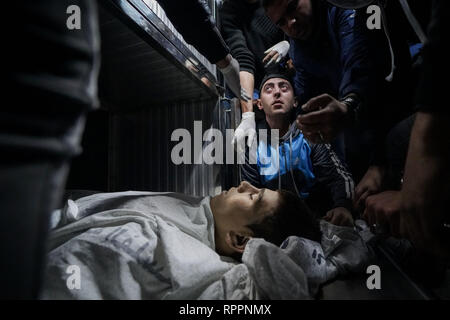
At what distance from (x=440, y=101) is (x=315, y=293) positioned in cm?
57

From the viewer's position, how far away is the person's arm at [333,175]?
162cm

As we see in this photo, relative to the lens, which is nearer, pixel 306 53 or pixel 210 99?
pixel 306 53

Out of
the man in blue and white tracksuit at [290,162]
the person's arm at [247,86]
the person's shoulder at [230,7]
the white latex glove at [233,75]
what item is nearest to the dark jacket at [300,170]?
the man in blue and white tracksuit at [290,162]

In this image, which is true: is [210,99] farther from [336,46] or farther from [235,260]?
[235,260]

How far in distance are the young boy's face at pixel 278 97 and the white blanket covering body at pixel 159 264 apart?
141 centimetres

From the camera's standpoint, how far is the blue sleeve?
1113 millimetres

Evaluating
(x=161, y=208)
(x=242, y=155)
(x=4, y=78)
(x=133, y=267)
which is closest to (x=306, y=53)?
(x=242, y=155)

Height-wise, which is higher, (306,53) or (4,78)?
(306,53)

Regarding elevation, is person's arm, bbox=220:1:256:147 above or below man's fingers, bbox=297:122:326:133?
above

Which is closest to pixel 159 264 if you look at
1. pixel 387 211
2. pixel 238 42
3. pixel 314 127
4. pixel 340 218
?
pixel 387 211

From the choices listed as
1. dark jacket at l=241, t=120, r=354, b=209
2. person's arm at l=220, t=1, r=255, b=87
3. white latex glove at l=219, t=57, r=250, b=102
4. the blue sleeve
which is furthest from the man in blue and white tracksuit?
the blue sleeve

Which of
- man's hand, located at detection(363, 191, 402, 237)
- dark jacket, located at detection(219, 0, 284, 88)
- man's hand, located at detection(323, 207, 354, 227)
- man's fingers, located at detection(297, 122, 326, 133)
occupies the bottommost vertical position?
man's hand, located at detection(323, 207, 354, 227)

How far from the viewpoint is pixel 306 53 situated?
5.04 feet

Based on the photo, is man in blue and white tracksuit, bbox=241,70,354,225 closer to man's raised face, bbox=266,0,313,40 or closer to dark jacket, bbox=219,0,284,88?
dark jacket, bbox=219,0,284,88
